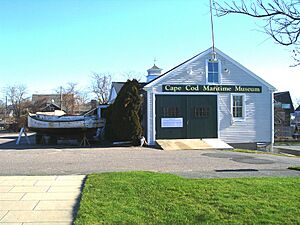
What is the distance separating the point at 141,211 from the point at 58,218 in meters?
1.34

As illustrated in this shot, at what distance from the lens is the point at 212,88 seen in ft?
71.4

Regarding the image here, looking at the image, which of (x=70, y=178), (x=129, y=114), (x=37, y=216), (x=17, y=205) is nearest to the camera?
(x=37, y=216)

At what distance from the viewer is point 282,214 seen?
5496 millimetres

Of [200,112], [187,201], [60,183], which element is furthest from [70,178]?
[200,112]

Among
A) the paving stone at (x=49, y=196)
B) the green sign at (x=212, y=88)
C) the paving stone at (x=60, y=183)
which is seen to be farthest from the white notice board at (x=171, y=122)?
the paving stone at (x=49, y=196)

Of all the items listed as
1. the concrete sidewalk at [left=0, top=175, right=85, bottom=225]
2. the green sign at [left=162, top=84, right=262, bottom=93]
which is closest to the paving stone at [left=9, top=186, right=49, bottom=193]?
the concrete sidewalk at [left=0, top=175, right=85, bottom=225]

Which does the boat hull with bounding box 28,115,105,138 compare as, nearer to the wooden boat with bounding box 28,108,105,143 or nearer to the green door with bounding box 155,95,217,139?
the wooden boat with bounding box 28,108,105,143

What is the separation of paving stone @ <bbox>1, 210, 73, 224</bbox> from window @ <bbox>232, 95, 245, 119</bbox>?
17.8m

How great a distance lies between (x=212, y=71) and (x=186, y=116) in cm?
344

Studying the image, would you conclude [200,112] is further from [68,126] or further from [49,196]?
[49,196]

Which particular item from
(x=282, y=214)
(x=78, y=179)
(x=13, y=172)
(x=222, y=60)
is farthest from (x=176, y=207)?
(x=222, y=60)

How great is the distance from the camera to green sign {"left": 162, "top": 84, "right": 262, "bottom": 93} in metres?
21.1

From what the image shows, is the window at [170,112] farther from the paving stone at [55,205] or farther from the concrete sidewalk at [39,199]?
the paving stone at [55,205]

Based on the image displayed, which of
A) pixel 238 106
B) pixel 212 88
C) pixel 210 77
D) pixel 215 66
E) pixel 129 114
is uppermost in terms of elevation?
pixel 215 66
